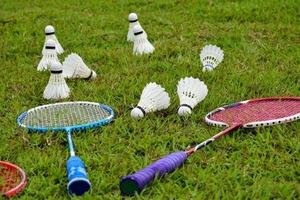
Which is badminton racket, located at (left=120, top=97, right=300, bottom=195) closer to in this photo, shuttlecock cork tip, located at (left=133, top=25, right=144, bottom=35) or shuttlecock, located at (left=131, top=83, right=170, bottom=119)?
shuttlecock, located at (left=131, top=83, right=170, bottom=119)

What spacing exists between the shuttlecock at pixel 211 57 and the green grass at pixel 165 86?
7 cm

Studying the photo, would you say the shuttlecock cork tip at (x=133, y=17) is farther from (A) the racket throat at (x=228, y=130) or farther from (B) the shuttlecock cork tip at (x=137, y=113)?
(A) the racket throat at (x=228, y=130)

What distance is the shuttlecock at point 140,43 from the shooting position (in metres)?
4.63

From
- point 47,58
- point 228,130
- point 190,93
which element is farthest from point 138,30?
point 228,130

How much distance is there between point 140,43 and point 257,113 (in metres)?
1.93

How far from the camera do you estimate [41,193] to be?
92.5 inches

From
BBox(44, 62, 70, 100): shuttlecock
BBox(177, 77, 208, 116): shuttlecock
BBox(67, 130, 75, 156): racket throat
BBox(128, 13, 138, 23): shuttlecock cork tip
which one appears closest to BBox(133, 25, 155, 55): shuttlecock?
BBox(128, 13, 138, 23): shuttlecock cork tip

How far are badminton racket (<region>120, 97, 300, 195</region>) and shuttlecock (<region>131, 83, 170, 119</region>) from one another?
0.98 feet

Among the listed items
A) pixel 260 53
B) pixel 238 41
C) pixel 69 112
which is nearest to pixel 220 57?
pixel 260 53

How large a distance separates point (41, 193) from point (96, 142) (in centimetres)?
56

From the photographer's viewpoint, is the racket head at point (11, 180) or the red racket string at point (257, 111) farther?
the red racket string at point (257, 111)

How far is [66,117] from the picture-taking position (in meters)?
3.03

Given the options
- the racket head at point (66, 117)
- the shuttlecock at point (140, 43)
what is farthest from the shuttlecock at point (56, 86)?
the shuttlecock at point (140, 43)

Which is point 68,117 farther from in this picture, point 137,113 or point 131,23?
point 131,23
